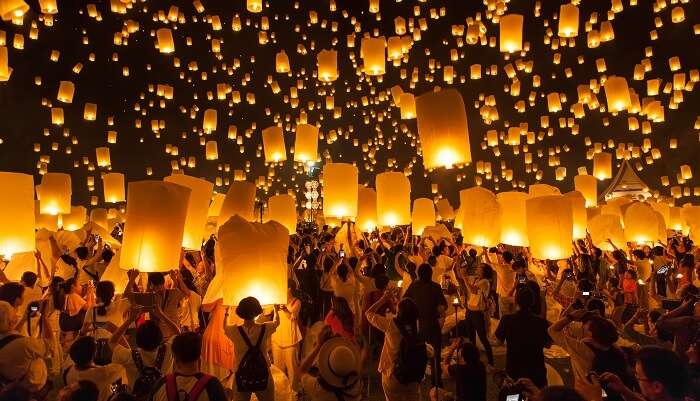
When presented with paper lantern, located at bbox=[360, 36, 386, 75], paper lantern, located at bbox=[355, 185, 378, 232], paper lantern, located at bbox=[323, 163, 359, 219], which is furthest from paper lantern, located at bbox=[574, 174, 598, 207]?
paper lantern, located at bbox=[323, 163, 359, 219]

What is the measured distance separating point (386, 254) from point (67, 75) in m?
17.2

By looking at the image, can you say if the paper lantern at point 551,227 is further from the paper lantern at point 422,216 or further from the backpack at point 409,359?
the paper lantern at point 422,216

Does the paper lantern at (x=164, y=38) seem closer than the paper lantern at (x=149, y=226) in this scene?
No

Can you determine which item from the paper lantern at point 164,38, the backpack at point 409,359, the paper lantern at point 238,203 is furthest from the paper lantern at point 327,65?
the backpack at point 409,359

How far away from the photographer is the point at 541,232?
667cm

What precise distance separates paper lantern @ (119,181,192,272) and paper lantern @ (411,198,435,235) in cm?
818

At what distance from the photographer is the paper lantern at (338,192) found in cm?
777

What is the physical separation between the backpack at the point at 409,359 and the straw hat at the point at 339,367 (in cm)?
52

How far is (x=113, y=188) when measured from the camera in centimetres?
1286

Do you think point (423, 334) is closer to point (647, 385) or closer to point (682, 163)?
point (647, 385)

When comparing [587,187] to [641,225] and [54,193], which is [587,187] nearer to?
[641,225]

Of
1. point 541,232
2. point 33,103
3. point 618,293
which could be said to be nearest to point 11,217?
point 541,232

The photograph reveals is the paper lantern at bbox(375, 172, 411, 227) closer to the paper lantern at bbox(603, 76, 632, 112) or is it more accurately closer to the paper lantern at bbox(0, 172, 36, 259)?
the paper lantern at bbox(0, 172, 36, 259)

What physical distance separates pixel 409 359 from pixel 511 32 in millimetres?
8485
